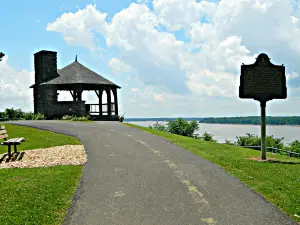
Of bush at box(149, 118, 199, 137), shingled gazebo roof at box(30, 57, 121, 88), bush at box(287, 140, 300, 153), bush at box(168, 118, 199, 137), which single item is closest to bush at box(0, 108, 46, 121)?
shingled gazebo roof at box(30, 57, 121, 88)

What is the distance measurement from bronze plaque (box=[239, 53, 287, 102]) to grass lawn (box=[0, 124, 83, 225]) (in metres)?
7.93

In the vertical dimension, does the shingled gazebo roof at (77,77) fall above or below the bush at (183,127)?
above

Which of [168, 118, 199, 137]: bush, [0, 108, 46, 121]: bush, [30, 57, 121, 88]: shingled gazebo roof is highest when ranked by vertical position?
[30, 57, 121, 88]: shingled gazebo roof

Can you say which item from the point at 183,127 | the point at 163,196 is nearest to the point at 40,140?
the point at 163,196

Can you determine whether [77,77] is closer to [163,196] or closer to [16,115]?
[16,115]

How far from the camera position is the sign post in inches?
A: 596

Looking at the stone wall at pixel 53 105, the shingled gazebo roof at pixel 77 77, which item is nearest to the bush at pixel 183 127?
the shingled gazebo roof at pixel 77 77

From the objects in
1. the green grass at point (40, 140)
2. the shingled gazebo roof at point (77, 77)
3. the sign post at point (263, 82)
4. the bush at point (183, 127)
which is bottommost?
the bush at point (183, 127)

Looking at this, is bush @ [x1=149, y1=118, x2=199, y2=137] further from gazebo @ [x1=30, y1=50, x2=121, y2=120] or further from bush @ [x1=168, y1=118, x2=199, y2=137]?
gazebo @ [x1=30, y1=50, x2=121, y2=120]

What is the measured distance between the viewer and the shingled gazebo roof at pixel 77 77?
127ft

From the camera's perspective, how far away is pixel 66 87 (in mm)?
41125

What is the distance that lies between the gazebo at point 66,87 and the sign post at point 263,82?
25285 millimetres

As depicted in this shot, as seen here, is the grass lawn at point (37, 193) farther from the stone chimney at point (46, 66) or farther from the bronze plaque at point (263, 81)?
the stone chimney at point (46, 66)

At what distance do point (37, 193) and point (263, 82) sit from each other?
10831mm
